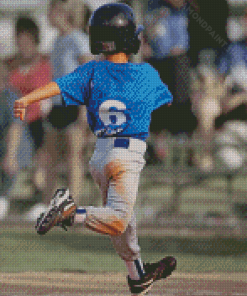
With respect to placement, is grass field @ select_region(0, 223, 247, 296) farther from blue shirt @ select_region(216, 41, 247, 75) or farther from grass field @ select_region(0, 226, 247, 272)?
blue shirt @ select_region(216, 41, 247, 75)

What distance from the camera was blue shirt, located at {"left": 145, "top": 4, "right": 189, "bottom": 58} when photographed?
9.20 metres

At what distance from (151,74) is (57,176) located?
4.64 m

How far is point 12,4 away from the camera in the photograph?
31.8ft

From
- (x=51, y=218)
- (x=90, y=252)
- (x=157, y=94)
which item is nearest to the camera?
(x=51, y=218)

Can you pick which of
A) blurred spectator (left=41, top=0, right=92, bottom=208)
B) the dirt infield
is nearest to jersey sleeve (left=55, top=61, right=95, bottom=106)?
the dirt infield

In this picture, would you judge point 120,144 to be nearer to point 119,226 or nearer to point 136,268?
point 119,226

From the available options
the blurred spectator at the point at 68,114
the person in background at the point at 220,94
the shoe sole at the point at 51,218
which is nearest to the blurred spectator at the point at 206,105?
the person in background at the point at 220,94

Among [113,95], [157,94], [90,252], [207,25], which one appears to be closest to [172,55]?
[207,25]

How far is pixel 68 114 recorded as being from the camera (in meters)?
9.01

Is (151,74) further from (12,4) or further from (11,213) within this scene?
(12,4)

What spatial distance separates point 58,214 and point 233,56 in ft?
18.2

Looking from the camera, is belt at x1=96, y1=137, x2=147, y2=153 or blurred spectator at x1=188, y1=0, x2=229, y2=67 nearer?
belt at x1=96, y1=137, x2=147, y2=153

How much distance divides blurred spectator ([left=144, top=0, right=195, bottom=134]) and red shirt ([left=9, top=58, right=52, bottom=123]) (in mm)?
1273

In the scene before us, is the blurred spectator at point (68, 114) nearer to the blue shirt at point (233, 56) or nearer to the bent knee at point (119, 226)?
the blue shirt at point (233, 56)
